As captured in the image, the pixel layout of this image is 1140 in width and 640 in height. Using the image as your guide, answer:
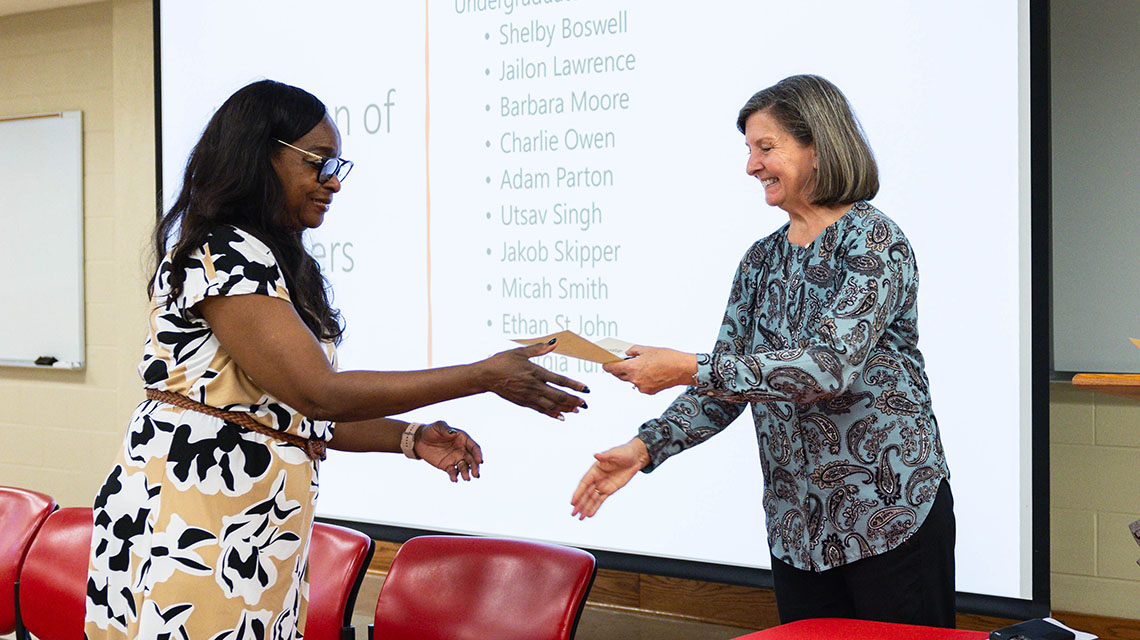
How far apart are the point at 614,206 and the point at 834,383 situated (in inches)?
67.2

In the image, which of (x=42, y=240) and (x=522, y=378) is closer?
(x=522, y=378)

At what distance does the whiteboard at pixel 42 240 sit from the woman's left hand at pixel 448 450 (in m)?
3.84

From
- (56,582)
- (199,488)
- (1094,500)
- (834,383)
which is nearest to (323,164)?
(199,488)

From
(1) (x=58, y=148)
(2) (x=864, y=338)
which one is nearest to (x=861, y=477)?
(2) (x=864, y=338)

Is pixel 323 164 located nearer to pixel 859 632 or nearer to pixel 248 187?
pixel 248 187

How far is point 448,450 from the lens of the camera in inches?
79.1


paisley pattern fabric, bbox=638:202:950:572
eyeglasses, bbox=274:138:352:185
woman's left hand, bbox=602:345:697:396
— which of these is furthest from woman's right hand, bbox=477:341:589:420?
eyeglasses, bbox=274:138:352:185

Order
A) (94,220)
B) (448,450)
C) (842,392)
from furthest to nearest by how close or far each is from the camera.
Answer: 1. (94,220)
2. (448,450)
3. (842,392)

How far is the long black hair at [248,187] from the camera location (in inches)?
64.8

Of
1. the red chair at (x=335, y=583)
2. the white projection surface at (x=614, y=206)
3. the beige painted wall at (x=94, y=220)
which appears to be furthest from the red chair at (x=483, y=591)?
the beige painted wall at (x=94, y=220)

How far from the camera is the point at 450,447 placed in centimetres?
201

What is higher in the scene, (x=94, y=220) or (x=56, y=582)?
(x=94, y=220)

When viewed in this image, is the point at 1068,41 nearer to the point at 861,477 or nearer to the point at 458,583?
the point at 861,477

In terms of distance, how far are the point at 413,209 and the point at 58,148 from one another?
8.35 ft
